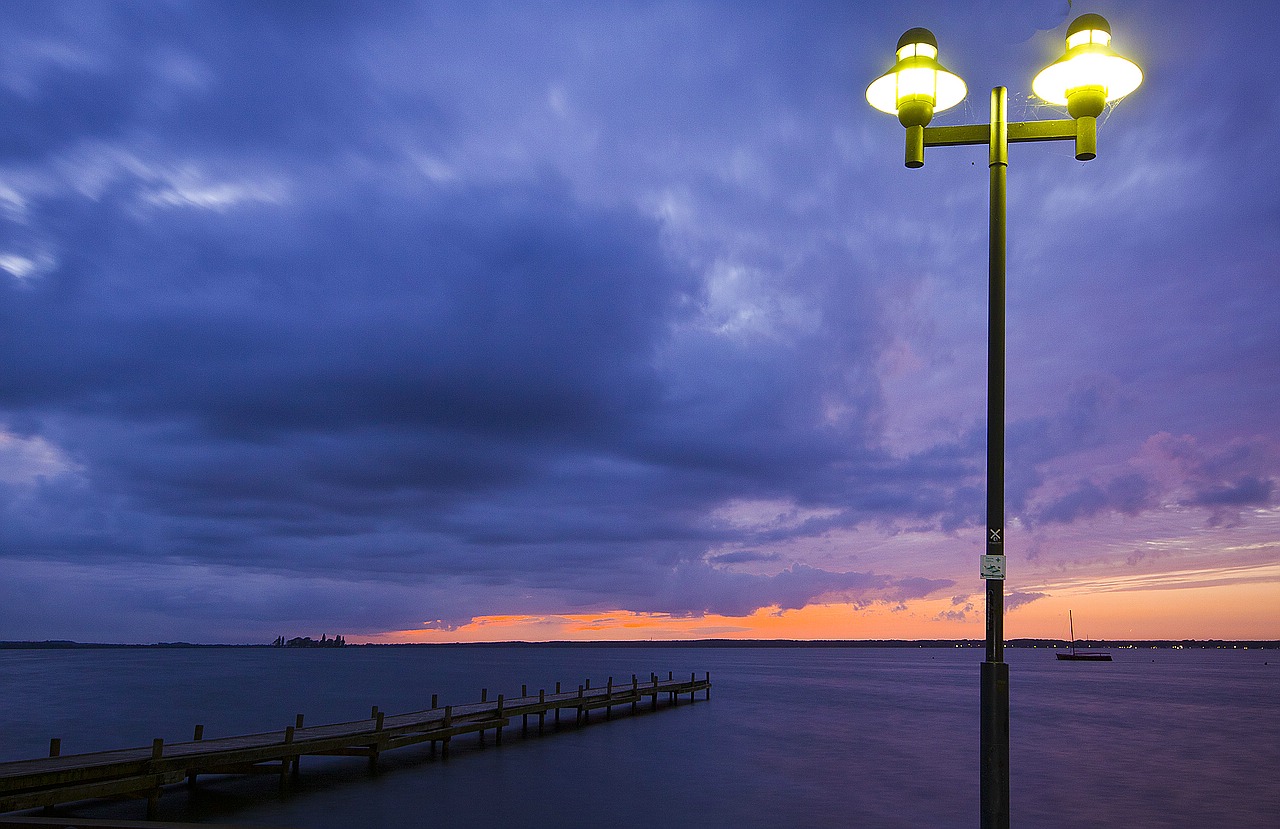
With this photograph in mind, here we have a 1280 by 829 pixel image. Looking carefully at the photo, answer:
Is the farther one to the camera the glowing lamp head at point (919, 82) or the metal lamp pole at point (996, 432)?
the glowing lamp head at point (919, 82)

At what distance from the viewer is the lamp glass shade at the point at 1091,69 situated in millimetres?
7500

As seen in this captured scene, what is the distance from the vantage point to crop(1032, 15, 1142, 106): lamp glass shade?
750 centimetres

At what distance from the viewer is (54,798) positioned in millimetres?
21719

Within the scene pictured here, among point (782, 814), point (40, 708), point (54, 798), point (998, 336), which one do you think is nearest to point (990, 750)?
point (998, 336)

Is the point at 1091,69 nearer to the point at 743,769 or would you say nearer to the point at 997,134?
the point at 997,134

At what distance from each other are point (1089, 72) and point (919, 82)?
4.48 ft

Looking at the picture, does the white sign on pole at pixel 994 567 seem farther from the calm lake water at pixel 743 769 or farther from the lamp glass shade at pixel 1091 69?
the calm lake water at pixel 743 769

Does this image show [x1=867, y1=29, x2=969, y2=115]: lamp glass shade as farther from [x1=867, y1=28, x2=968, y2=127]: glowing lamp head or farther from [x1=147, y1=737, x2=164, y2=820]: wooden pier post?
[x1=147, y1=737, x2=164, y2=820]: wooden pier post

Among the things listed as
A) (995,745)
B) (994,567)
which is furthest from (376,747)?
(994,567)

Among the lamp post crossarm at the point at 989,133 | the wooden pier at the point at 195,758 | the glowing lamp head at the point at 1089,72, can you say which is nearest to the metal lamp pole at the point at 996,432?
the lamp post crossarm at the point at 989,133

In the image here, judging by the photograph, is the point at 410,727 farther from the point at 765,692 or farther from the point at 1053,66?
the point at 765,692

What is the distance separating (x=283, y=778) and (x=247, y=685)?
106028 millimetres

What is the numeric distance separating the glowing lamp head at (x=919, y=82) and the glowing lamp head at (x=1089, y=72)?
755 millimetres

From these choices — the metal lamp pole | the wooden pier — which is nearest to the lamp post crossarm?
the metal lamp pole
